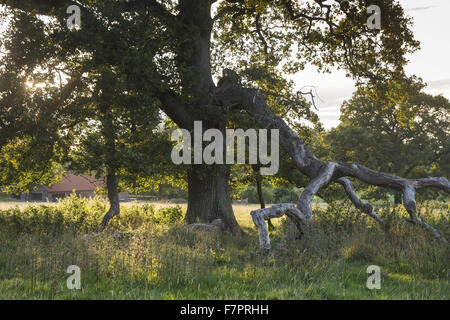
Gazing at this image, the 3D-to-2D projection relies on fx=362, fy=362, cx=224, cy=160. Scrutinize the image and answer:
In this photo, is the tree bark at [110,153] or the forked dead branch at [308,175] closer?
the forked dead branch at [308,175]

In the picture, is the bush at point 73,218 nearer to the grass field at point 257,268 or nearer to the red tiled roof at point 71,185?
the grass field at point 257,268

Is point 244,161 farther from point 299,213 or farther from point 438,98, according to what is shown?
point 438,98

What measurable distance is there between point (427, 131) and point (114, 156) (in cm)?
3074

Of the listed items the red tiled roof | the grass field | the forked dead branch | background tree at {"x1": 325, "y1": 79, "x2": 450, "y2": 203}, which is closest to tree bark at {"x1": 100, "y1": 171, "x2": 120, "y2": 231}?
the grass field

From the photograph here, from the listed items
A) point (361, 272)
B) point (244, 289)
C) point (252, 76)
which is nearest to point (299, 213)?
point (361, 272)

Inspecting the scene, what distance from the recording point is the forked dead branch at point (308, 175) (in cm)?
877

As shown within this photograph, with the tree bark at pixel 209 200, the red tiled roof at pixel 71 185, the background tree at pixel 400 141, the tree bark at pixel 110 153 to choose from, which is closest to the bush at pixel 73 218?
the tree bark at pixel 110 153

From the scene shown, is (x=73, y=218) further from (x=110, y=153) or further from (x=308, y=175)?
(x=308, y=175)

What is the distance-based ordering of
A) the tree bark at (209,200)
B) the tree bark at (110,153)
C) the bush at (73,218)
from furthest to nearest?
the tree bark at (209,200)
the bush at (73,218)
the tree bark at (110,153)

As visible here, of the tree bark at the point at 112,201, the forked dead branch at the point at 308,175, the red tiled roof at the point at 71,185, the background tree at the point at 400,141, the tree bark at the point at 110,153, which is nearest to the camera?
the forked dead branch at the point at 308,175

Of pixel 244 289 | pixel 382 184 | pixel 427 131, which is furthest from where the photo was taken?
pixel 427 131

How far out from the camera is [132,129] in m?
13.6

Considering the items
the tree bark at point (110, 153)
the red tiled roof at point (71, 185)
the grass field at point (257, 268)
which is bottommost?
the grass field at point (257, 268)
